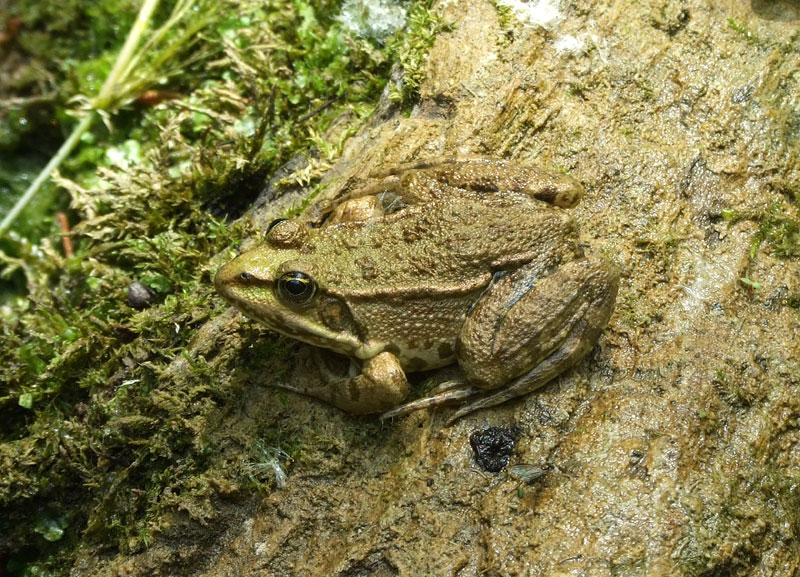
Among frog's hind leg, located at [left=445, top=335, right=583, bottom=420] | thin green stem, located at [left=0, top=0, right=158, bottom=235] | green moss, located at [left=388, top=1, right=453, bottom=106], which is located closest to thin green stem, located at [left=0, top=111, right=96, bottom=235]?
thin green stem, located at [left=0, top=0, right=158, bottom=235]

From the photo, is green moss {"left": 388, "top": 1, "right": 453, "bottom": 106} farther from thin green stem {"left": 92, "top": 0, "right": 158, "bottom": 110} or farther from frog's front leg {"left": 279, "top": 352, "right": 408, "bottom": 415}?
thin green stem {"left": 92, "top": 0, "right": 158, "bottom": 110}

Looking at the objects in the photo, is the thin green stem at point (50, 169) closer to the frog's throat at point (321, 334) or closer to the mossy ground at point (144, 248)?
the mossy ground at point (144, 248)

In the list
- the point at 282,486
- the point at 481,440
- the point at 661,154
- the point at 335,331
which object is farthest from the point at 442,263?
the point at 661,154

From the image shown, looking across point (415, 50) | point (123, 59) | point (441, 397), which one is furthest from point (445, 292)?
point (123, 59)

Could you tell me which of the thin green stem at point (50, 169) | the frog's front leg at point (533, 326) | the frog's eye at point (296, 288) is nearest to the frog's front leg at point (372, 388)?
the frog's front leg at point (533, 326)

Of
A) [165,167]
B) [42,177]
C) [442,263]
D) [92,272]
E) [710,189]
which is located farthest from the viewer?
[42,177]

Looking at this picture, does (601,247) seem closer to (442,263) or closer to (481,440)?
(442,263)
